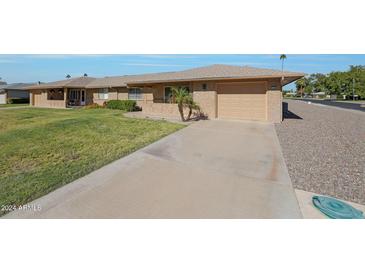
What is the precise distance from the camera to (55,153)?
21.6 feet

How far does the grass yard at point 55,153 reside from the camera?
14.4 feet

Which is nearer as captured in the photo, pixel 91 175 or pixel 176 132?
pixel 91 175

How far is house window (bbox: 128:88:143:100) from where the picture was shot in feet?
75.5

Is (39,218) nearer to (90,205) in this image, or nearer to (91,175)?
(90,205)

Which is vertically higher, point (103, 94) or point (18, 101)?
point (18, 101)

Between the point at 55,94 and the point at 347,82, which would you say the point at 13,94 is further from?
the point at 347,82

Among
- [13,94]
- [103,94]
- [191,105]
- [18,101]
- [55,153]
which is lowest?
[55,153]

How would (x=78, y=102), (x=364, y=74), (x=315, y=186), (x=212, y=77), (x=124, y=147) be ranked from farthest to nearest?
(x=364, y=74) < (x=78, y=102) < (x=212, y=77) < (x=124, y=147) < (x=315, y=186)

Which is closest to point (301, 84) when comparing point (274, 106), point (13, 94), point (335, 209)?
point (274, 106)

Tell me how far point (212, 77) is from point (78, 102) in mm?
20903

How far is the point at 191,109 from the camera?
14.7m

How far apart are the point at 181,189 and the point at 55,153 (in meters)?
4.48

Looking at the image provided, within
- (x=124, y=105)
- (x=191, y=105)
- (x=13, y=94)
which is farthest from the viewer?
(x=13, y=94)
